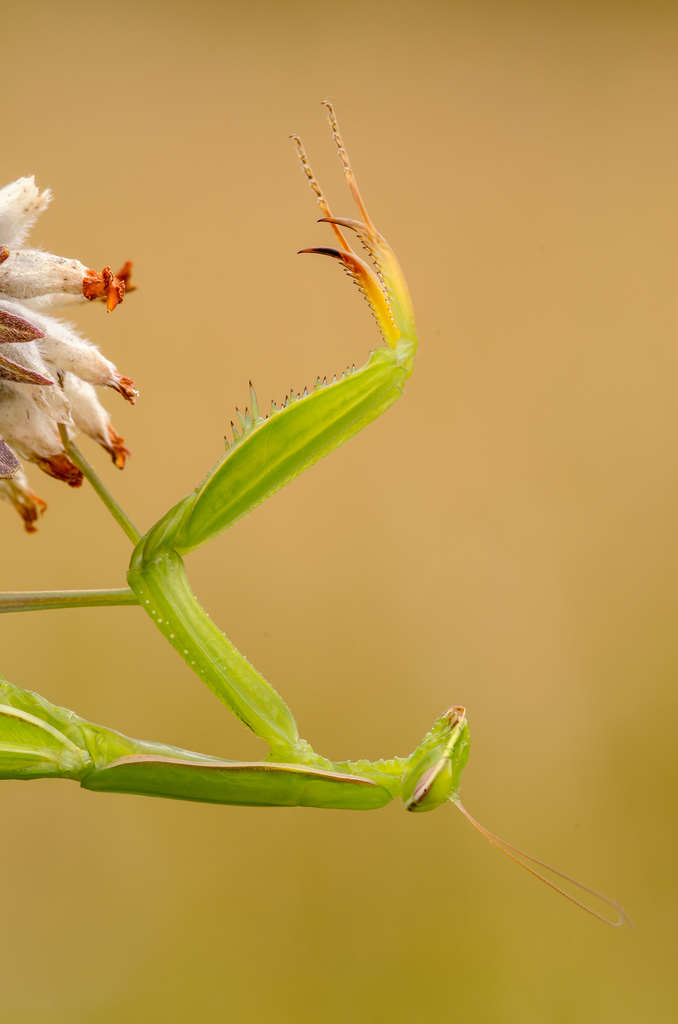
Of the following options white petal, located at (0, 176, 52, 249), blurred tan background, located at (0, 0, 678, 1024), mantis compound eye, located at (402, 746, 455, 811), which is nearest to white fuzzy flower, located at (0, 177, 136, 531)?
white petal, located at (0, 176, 52, 249)

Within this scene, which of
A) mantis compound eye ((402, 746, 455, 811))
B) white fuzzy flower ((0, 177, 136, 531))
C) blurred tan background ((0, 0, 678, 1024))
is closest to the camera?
white fuzzy flower ((0, 177, 136, 531))

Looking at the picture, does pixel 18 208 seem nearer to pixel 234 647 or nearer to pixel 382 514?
pixel 234 647

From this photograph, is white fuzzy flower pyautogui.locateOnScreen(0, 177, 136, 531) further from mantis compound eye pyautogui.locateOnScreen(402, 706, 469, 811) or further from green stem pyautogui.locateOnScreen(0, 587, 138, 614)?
mantis compound eye pyautogui.locateOnScreen(402, 706, 469, 811)

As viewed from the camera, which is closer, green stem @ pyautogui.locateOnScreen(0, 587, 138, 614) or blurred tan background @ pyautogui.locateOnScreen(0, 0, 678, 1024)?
green stem @ pyautogui.locateOnScreen(0, 587, 138, 614)

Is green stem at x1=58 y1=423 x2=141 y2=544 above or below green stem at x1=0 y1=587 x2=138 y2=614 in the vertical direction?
above

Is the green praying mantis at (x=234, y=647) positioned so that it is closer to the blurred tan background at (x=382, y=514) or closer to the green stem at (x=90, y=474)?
the green stem at (x=90, y=474)

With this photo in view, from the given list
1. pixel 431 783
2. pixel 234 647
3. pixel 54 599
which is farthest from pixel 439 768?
pixel 54 599

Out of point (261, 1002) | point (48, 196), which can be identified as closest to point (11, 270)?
point (48, 196)
